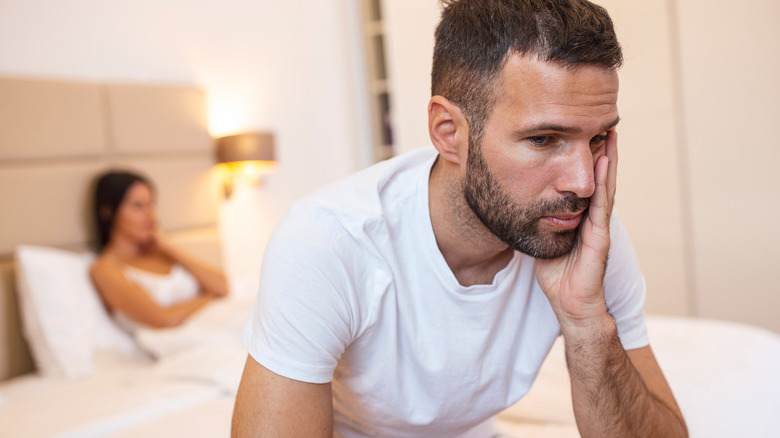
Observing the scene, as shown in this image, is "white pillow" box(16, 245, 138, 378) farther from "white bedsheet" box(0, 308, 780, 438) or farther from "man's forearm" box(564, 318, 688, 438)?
"man's forearm" box(564, 318, 688, 438)

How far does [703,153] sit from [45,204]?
2.81 metres

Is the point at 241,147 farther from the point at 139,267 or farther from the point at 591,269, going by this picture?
the point at 591,269

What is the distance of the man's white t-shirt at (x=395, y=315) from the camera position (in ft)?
3.15

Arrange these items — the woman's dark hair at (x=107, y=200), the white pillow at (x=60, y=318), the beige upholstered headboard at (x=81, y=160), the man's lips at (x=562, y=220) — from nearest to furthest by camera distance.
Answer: the man's lips at (x=562, y=220) < the white pillow at (x=60, y=318) < the beige upholstered headboard at (x=81, y=160) < the woman's dark hair at (x=107, y=200)

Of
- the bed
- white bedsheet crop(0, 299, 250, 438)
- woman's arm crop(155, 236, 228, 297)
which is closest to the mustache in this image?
the bed

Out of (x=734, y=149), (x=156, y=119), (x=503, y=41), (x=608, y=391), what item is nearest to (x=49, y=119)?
(x=156, y=119)

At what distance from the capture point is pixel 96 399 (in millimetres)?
1804

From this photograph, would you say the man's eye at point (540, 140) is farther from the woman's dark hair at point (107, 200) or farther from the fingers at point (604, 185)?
the woman's dark hair at point (107, 200)

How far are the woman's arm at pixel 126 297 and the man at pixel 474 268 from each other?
1398mm

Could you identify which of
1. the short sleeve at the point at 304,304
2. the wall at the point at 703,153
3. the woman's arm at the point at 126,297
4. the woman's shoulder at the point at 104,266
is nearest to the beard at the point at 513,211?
the short sleeve at the point at 304,304

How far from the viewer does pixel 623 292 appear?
1210 millimetres

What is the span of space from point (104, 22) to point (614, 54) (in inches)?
96.5

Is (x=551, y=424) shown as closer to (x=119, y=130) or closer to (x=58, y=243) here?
(x=58, y=243)

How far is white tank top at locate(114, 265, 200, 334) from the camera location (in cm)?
239
